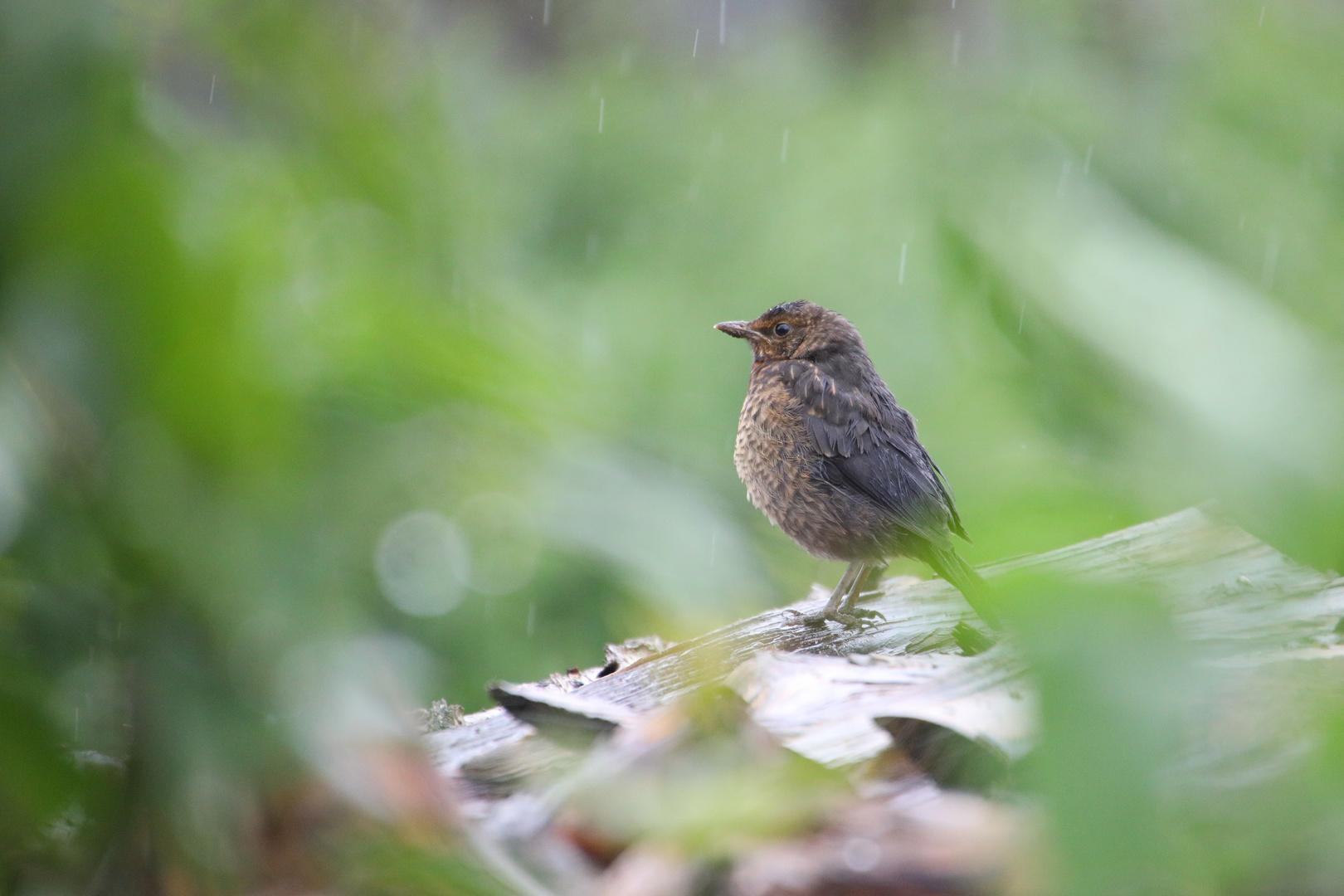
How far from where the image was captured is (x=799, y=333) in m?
3.04

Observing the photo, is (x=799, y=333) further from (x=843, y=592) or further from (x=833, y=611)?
(x=833, y=611)

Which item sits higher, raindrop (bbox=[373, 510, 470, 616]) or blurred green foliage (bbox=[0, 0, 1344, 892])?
blurred green foliage (bbox=[0, 0, 1344, 892])

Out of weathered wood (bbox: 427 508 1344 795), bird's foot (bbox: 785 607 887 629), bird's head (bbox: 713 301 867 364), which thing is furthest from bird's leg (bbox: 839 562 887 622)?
bird's head (bbox: 713 301 867 364)

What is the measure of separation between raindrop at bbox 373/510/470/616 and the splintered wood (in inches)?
3.9

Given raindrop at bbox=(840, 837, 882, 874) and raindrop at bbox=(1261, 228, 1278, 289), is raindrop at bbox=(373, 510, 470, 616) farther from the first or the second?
raindrop at bbox=(1261, 228, 1278, 289)

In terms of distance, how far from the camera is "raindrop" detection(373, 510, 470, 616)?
487 mm

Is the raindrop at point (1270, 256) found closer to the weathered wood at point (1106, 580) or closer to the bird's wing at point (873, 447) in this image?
the weathered wood at point (1106, 580)

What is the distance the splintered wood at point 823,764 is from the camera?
1.57ft

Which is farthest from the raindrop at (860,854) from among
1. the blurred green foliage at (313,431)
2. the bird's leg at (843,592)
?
the bird's leg at (843,592)

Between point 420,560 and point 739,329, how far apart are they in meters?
2.36

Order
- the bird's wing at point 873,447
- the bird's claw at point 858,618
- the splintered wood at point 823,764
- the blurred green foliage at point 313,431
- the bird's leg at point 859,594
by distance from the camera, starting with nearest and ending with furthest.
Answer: the blurred green foliage at point 313,431
the splintered wood at point 823,764
the bird's claw at point 858,618
the bird's leg at point 859,594
the bird's wing at point 873,447

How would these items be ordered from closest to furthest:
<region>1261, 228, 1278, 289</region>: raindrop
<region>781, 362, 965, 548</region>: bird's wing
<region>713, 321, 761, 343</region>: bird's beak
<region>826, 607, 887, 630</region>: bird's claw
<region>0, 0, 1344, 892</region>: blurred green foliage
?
<region>0, 0, 1344, 892</region>: blurred green foliage → <region>1261, 228, 1278, 289</region>: raindrop → <region>826, 607, 887, 630</region>: bird's claw → <region>781, 362, 965, 548</region>: bird's wing → <region>713, 321, 761, 343</region>: bird's beak

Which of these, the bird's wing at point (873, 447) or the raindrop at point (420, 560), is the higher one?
the raindrop at point (420, 560)

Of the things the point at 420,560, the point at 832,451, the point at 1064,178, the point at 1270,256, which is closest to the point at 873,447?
the point at 832,451
